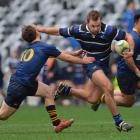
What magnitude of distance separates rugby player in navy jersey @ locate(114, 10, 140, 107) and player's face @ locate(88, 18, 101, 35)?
868mm

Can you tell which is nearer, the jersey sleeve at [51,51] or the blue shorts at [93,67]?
the jersey sleeve at [51,51]

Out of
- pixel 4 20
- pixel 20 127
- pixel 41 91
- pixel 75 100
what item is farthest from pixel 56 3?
pixel 41 91

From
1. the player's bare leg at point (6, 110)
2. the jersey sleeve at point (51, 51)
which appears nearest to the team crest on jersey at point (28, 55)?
the jersey sleeve at point (51, 51)

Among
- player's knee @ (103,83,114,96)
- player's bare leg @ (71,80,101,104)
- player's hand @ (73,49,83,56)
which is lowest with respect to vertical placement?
player's bare leg @ (71,80,101,104)

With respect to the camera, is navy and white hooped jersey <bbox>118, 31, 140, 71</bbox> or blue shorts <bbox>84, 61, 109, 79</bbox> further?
navy and white hooped jersey <bbox>118, 31, 140, 71</bbox>

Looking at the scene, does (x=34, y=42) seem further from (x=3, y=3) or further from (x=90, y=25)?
(x=3, y=3)

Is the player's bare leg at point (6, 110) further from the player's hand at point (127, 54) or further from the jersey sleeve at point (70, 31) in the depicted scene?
the player's hand at point (127, 54)

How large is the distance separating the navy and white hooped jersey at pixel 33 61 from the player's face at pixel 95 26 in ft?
3.87

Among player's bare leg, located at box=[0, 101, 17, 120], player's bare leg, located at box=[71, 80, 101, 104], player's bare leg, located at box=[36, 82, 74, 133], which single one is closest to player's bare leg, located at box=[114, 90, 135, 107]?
player's bare leg, located at box=[71, 80, 101, 104]

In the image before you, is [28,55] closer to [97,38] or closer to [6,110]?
[6,110]

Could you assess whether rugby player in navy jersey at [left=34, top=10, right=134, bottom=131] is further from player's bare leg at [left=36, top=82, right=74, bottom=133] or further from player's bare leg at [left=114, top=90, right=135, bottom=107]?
player's bare leg at [left=36, top=82, right=74, bottom=133]

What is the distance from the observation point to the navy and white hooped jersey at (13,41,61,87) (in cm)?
1281

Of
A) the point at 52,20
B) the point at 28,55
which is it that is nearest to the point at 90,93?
the point at 28,55

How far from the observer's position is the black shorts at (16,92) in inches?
506
